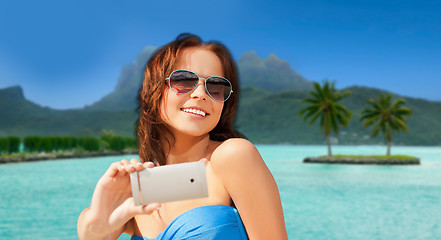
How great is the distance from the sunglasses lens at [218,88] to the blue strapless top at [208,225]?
0.38m

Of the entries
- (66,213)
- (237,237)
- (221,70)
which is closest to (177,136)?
(221,70)

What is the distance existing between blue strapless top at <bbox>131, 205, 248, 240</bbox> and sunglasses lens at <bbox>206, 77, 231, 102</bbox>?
1.23 ft

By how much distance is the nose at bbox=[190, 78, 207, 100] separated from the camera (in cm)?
142

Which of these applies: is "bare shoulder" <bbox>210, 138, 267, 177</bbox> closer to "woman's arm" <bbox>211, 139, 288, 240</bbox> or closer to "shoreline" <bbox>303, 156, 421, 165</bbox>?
"woman's arm" <bbox>211, 139, 288, 240</bbox>

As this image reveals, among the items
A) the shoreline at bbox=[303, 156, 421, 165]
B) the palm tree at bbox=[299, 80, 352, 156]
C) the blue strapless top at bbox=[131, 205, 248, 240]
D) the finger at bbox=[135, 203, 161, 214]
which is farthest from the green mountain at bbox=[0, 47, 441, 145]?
the finger at bbox=[135, 203, 161, 214]

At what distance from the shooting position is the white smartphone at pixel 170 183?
3.29 feet

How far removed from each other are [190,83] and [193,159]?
29 cm

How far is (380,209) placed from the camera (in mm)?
14875

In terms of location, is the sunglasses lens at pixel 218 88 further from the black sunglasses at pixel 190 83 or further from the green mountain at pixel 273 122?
the green mountain at pixel 273 122

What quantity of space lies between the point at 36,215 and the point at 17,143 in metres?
21.6

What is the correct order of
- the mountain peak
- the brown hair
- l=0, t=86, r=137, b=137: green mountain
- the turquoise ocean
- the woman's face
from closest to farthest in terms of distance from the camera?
the woman's face → the brown hair → the turquoise ocean → l=0, t=86, r=137, b=137: green mountain → the mountain peak

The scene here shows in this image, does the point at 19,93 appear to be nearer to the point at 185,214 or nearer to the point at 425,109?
the point at 425,109

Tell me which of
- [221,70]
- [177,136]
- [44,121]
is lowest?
[44,121]

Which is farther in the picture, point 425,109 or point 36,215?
point 425,109
